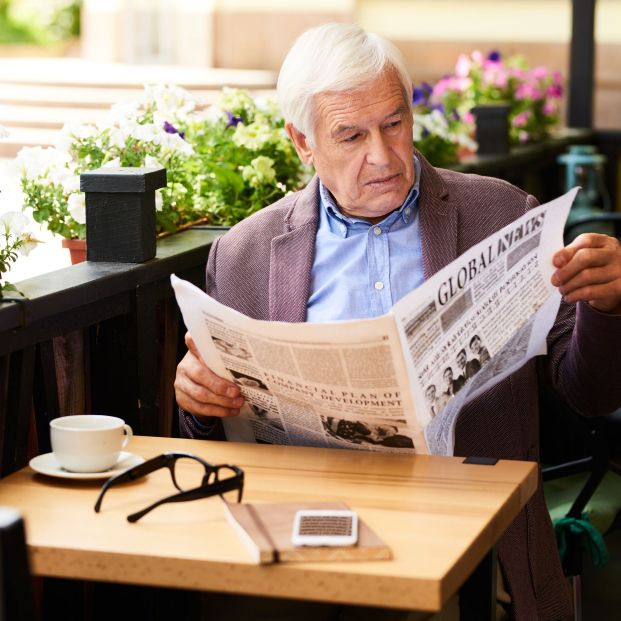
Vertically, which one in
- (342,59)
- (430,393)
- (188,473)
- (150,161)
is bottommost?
(188,473)

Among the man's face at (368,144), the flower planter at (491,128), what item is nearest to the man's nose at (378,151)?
the man's face at (368,144)

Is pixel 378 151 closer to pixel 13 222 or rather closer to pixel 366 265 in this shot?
pixel 366 265

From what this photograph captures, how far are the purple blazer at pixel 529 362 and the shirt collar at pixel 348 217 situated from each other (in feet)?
0.05

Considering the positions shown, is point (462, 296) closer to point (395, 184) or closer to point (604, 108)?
point (395, 184)

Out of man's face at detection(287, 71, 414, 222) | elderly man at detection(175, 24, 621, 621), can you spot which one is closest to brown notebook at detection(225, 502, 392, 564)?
elderly man at detection(175, 24, 621, 621)

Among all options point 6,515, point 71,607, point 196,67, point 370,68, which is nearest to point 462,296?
point 370,68

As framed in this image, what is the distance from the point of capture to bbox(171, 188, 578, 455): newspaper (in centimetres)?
173

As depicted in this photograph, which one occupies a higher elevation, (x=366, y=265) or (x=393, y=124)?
(x=393, y=124)

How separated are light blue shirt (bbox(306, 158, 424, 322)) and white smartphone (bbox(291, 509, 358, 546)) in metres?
0.72

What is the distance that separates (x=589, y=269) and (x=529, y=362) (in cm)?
38

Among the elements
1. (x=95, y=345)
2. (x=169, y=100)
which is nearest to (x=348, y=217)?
(x=95, y=345)

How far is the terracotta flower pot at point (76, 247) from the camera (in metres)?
2.73

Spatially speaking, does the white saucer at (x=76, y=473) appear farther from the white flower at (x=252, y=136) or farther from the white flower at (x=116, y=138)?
the white flower at (x=252, y=136)

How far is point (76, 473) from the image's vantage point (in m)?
1.77
